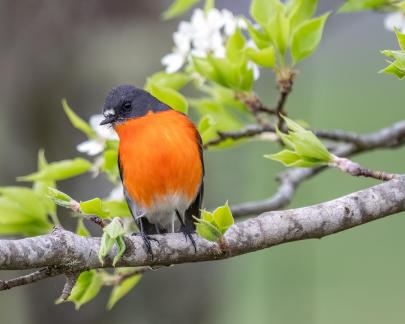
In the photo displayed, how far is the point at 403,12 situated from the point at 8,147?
2.69 meters

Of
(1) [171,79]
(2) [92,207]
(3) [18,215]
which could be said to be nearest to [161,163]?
(1) [171,79]

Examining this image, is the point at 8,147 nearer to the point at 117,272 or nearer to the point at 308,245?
the point at 117,272

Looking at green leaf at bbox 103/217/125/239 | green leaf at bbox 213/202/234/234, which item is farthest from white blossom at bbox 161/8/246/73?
green leaf at bbox 103/217/125/239

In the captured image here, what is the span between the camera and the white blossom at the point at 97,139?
111 inches

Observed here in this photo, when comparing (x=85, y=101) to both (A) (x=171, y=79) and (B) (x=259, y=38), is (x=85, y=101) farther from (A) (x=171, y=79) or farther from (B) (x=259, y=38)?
(B) (x=259, y=38)

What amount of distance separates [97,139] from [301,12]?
902mm

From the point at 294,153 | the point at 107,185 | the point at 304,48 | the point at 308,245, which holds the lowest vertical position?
the point at 308,245

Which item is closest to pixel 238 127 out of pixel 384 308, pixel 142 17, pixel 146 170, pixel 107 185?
pixel 146 170

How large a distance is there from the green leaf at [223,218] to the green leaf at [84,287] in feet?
2.15

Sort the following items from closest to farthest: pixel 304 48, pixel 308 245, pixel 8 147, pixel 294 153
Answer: pixel 294 153 → pixel 304 48 → pixel 8 147 → pixel 308 245

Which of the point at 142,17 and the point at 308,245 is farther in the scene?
the point at 308,245

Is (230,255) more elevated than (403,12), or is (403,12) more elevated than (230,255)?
(403,12)

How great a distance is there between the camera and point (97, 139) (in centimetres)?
292

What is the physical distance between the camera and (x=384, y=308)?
29.0ft
